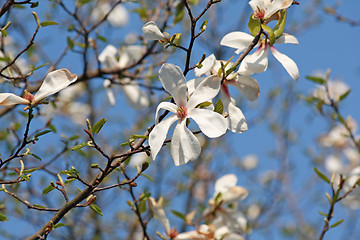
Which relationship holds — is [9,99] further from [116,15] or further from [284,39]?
[116,15]

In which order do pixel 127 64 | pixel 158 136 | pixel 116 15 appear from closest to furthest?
pixel 158 136 < pixel 127 64 < pixel 116 15

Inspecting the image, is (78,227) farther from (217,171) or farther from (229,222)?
(229,222)

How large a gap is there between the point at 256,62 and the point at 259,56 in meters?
0.03

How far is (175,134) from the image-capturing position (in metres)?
0.85

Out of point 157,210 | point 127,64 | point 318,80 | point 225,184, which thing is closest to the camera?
point 157,210

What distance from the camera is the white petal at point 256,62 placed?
0.89 metres

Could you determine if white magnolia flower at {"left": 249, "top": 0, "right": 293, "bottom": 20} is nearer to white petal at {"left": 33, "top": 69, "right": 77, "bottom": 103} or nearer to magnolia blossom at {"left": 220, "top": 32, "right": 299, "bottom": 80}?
magnolia blossom at {"left": 220, "top": 32, "right": 299, "bottom": 80}

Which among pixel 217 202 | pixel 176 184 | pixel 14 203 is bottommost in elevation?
pixel 217 202

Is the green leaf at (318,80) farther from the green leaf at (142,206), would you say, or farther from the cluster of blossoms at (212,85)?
the green leaf at (142,206)

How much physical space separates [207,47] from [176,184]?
1.06 metres

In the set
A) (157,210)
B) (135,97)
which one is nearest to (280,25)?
(157,210)

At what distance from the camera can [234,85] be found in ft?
3.31

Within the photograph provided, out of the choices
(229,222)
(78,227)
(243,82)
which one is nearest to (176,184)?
(78,227)

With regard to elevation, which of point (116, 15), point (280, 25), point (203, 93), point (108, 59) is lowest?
point (203, 93)
